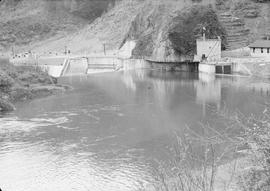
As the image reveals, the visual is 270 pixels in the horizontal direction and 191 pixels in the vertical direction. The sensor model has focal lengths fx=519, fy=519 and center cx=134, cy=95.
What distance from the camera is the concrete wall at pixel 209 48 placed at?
6631cm

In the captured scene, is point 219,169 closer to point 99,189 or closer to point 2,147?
point 99,189

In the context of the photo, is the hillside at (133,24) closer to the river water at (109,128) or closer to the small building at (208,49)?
the small building at (208,49)

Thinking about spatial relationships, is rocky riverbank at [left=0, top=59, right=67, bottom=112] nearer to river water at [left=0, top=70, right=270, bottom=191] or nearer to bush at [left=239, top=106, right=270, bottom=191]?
river water at [left=0, top=70, right=270, bottom=191]

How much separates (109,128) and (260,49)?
32870mm

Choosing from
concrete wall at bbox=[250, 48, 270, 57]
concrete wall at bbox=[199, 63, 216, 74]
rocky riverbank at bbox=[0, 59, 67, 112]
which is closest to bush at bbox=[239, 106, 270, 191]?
rocky riverbank at bbox=[0, 59, 67, 112]

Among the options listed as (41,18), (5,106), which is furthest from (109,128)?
(41,18)

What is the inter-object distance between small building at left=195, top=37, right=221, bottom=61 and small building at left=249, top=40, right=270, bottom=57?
219 inches

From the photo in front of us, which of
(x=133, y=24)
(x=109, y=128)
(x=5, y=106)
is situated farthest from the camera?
(x=133, y=24)

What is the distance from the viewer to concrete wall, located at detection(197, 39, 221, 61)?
66.3m

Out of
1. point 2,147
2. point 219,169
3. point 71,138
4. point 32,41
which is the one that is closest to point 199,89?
point 71,138

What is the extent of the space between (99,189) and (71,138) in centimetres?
969

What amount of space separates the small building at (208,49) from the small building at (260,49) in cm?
557

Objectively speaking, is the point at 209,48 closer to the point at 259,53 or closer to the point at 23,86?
the point at 259,53

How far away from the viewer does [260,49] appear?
60.2m
